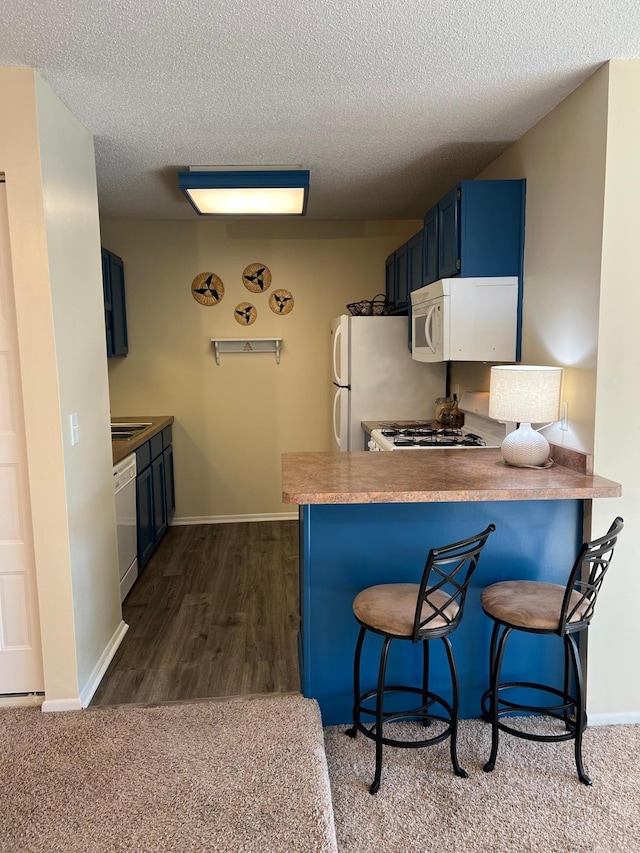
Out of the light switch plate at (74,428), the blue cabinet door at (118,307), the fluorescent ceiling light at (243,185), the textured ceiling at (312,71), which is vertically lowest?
the light switch plate at (74,428)

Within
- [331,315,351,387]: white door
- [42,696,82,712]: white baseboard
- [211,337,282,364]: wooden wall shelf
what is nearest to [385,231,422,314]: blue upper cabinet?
[331,315,351,387]: white door

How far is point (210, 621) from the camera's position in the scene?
335 centimetres

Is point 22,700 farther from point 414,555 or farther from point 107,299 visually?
point 107,299

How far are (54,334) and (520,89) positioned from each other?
2.06m

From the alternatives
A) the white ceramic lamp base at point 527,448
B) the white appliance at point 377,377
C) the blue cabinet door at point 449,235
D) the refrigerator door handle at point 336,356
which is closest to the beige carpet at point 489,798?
the white ceramic lamp base at point 527,448

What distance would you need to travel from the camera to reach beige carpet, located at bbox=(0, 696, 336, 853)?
1.70 meters

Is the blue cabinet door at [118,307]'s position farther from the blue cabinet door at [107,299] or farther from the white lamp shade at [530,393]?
the white lamp shade at [530,393]

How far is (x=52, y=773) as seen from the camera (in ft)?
6.56

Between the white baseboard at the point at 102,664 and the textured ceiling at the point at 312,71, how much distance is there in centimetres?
241

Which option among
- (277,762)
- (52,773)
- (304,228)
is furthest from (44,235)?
(304,228)

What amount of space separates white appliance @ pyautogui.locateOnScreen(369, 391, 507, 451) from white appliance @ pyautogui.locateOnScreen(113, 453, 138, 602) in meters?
1.48

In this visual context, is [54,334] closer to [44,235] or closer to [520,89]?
[44,235]

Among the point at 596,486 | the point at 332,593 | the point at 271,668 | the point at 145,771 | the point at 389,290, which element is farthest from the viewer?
the point at 389,290

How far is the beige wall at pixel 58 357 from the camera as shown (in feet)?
7.22
